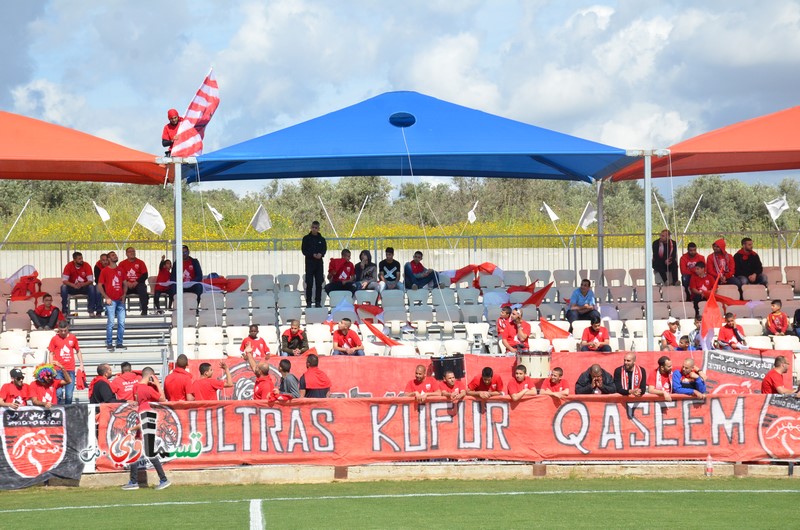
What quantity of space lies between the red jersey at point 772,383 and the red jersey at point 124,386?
27.9 feet

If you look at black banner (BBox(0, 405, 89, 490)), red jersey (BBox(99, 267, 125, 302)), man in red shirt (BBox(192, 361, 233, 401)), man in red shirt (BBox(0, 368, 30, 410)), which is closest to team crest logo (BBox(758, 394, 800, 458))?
man in red shirt (BBox(192, 361, 233, 401))

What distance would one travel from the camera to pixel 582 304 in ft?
69.3

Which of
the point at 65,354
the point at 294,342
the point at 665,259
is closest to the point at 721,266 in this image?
the point at 665,259

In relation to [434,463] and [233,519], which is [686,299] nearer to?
[434,463]

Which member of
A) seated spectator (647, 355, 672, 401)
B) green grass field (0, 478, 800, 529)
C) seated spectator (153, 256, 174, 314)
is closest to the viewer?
green grass field (0, 478, 800, 529)

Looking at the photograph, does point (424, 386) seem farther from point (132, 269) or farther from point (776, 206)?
point (776, 206)

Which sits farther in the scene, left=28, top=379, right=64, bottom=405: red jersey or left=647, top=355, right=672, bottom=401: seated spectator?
left=647, top=355, right=672, bottom=401: seated spectator

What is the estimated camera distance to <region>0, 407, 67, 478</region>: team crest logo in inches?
549

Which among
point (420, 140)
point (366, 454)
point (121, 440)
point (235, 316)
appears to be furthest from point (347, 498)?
point (235, 316)

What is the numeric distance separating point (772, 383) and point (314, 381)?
6175 mm

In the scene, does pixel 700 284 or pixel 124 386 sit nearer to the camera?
pixel 124 386

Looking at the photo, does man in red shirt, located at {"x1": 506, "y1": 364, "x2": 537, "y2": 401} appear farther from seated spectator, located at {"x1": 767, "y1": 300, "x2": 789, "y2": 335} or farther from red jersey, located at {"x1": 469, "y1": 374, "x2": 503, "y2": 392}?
seated spectator, located at {"x1": 767, "y1": 300, "x2": 789, "y2": 335}

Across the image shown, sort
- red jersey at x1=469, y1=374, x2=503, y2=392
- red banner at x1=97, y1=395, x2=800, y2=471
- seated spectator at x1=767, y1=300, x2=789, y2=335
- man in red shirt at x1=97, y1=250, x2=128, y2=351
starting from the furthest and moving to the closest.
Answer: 1. man in red shirt at x1=97, y1=250, x2=128, y2=351
2. seated spectator at x1=767, y1=300, x2=789, y2=335
3. red jersey at x1=469, y1=374, x2=503, y2=392
4. red banner at x1=97, y1=395, x2=800, y2=471

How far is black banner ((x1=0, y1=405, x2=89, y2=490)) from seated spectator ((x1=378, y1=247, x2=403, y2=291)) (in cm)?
967
